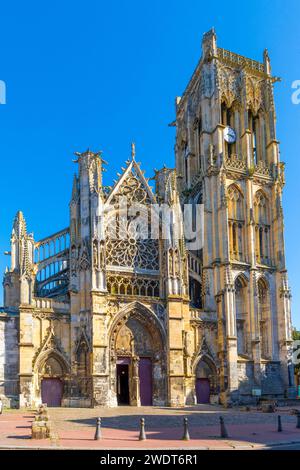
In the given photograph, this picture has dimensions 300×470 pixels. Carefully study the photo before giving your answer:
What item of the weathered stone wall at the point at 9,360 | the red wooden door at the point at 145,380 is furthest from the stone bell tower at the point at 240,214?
the weathered stone wall at the point at 9,360

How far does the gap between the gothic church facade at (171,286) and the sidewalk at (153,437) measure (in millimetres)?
14122

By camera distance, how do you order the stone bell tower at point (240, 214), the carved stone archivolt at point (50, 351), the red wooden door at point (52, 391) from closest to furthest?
the carved stone archivolt at point (50, 351) → the red wooden door at point (52, 391) → the stone bell tower at point (240, 214)

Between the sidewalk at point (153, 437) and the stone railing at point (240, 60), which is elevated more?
the stone railing at point (240, 60)

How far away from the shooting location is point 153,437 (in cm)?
2084

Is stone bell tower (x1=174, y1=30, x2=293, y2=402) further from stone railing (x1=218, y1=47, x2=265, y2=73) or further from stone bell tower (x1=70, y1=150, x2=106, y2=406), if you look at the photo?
stone bell tower (x1=70, y1=150, x2=106, y2=406)

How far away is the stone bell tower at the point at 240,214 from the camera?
47062 millimetres

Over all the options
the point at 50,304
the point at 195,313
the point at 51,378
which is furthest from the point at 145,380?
the point at 50,304

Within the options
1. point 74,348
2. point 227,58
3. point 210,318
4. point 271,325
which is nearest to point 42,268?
point 74,348

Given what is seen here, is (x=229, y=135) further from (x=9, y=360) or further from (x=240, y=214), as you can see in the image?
(x=9, y=360)

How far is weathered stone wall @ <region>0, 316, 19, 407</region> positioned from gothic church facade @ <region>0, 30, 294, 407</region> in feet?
0.21

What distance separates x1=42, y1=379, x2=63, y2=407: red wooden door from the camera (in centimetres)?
4022

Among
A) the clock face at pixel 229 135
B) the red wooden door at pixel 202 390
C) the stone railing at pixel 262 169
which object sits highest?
the clock face at pixel 229 135

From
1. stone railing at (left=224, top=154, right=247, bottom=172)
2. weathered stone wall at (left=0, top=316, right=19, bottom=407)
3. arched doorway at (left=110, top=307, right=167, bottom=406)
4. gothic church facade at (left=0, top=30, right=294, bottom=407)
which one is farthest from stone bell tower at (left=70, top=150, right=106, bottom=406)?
stone railing at (left=224, top=154, right=247, bottom=172)

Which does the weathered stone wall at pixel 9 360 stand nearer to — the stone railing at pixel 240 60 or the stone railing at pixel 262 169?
the stone railing at pixel 262 169
